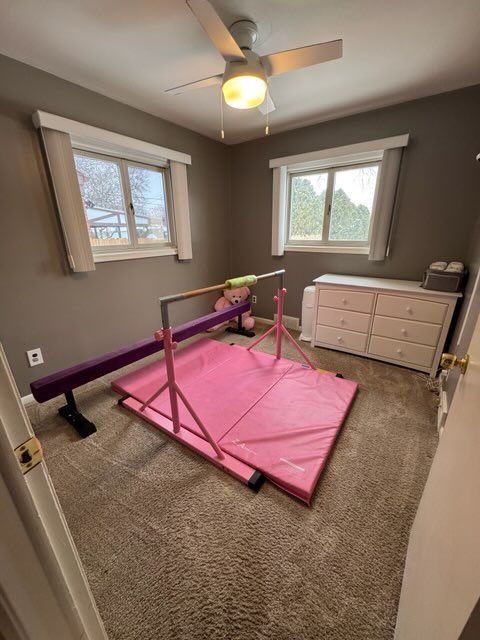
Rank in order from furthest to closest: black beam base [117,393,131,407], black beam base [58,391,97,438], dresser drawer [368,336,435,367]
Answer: dresser drawer [368,336,435,367] → black beam base [117,393,131,407] → black beam base [58,391,97,438]

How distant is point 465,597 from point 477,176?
294 centimetres

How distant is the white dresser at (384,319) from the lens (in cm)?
222

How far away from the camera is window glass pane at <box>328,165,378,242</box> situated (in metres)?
2.73

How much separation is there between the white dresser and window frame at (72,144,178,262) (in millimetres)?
1775

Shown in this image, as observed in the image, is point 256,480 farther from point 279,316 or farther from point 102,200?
point 102,200

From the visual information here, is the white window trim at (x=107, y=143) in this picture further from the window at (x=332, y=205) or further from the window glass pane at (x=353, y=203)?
the window glass pane at (x=353, y=203)

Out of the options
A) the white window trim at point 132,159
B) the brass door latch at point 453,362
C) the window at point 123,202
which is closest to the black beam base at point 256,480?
the brass door latch at point 453,362

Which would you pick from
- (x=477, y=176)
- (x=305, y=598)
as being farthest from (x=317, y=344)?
(x=305, y=598)

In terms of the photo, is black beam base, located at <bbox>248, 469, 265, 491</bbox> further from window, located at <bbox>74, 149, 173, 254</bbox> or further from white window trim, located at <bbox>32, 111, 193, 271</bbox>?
window, located at <bbox>74, 149, 173, 254</bbox>

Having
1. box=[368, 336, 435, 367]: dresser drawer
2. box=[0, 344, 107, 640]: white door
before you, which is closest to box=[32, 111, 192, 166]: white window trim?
box=[0, 344, 107, 640]: white door

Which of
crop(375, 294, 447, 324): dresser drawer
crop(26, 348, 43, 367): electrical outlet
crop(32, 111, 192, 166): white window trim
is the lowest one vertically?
crop(26, 348, 43, 367): electrical outlet

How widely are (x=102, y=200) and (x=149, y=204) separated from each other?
51 cm

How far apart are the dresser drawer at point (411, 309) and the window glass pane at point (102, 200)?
2624 mm

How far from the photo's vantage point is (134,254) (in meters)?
2.59
